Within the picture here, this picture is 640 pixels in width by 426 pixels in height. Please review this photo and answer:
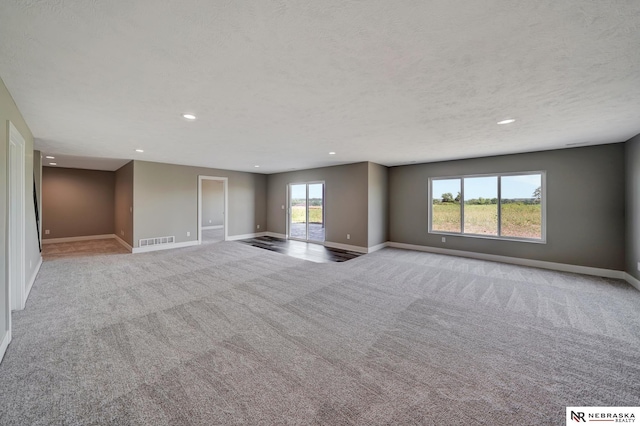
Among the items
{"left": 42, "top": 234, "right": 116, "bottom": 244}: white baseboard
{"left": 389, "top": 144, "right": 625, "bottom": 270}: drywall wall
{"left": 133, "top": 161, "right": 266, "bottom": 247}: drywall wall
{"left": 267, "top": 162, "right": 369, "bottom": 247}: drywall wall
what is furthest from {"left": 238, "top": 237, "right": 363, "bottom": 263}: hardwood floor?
{"left": 42, "top": 234, "right": 116, "bottom": 244}: white baseboard

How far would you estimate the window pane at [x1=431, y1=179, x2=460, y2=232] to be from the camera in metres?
6.35

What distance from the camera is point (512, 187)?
554 cm

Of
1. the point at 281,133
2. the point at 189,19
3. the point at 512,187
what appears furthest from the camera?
the point at 512,187

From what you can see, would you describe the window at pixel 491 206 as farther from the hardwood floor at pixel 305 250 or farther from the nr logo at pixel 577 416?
the nr logo at pixel 577 416

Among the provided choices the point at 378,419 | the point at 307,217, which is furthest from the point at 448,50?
the point at 307,217

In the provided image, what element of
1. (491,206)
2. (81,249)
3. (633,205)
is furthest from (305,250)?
(633,205)

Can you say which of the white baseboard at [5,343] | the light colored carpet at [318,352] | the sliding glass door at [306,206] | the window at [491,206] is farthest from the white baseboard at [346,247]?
the white baseboard at [5,343]

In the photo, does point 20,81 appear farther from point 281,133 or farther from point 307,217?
point 307,217

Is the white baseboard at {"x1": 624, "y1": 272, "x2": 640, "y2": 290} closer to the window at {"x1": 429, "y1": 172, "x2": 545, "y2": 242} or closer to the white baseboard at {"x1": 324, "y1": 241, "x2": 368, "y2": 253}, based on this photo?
the window at {"x1": 429, "y1": 172, "x2": 545, "y2": 242}

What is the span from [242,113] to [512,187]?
598 centimetres

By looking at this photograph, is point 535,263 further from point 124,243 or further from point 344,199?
point 124,243

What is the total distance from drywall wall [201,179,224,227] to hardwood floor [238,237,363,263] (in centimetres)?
419

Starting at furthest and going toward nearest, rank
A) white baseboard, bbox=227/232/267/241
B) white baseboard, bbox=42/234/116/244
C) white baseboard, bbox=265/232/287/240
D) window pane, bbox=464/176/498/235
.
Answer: white baseboard, bbox=265/232/287/240, white baseboard, bbox=227/232/267/241, white baseboard, bbox=42/234/116/244, window pane, bbox=464/176/498/235

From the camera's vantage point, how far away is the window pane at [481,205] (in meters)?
5.79
